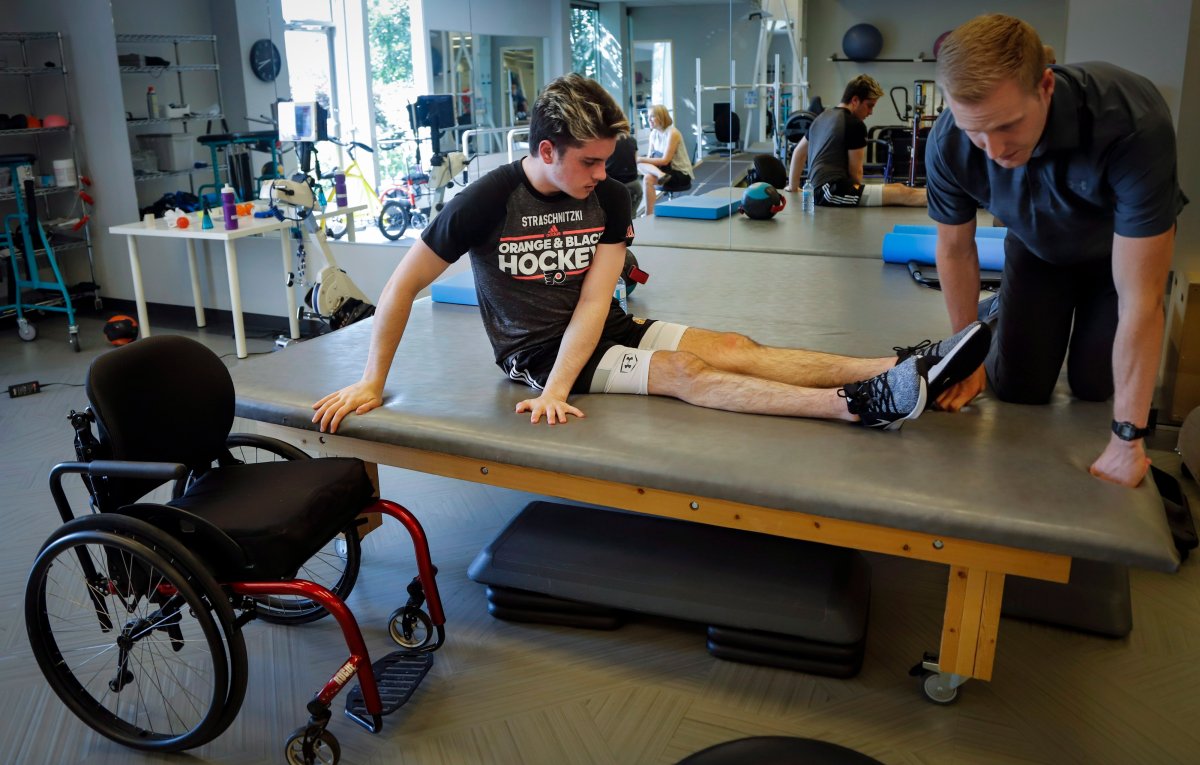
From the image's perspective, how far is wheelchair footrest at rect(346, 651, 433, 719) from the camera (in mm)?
1944

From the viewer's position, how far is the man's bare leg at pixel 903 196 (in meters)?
4.73

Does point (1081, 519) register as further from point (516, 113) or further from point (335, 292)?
point (516, 113)

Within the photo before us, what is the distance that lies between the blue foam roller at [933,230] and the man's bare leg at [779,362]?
174 centimetres

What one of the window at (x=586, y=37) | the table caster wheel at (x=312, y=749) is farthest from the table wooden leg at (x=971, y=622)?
the window at (x=586, y=37)

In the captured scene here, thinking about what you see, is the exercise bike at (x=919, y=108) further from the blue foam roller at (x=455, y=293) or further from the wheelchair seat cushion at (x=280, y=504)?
the wheelchair seat cushion at (x=280, y=504)

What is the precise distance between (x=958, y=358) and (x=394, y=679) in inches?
53.7

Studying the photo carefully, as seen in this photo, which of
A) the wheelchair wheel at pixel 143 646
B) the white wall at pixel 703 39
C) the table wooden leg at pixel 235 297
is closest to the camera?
the wheelchair wheel at pixel 143 646

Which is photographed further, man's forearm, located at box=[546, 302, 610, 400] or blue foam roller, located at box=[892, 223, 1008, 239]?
blue foam roller, located at box=[892, 223, 1008, 239]

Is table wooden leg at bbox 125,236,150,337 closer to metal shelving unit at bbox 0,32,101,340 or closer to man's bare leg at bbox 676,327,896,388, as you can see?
metal shelving unit at bbox 0,32,101,340

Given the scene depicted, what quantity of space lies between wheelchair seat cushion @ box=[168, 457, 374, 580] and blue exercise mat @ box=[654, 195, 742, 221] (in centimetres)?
310

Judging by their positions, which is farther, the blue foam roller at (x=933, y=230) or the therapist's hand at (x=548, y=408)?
the blue foam roller at (x=933, y=230)

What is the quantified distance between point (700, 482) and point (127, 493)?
1.16 meters

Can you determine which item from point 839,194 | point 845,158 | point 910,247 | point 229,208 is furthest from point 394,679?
point 839,194

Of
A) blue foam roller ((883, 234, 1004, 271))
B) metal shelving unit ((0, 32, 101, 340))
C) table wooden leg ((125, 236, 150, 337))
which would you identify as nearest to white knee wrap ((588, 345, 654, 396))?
blue foam roller ((883, 234, 1004, 271))
